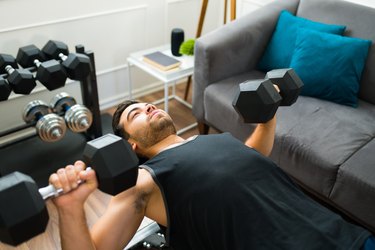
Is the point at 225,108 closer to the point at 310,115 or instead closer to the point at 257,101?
the point at 310,115

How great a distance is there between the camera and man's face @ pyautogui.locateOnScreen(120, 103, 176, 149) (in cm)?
142

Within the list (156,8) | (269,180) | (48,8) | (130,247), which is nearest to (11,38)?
(48,8)

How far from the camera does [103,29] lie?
2.65m

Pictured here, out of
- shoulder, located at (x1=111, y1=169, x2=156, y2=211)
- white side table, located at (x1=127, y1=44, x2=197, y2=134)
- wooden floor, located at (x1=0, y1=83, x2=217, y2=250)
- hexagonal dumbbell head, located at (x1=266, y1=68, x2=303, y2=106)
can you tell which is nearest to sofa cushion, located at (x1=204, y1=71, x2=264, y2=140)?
white side table, located at (x1=127, y1=44, x2=197, y2=134)

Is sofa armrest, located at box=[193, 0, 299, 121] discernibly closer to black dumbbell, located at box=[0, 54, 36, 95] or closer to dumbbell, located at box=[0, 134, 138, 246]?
black dumbbell, located at box=[0, 54, 36, 95]

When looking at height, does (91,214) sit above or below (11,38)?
below

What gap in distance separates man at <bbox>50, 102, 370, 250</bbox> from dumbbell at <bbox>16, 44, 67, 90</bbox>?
2.93 feet

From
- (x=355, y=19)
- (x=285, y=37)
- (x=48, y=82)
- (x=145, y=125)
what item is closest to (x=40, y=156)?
(x=48, y=82)

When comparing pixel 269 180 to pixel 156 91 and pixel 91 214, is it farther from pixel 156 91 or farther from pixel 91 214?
pixel 156 91

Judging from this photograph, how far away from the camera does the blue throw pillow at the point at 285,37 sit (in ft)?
7.42

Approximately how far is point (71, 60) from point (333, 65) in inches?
55.2

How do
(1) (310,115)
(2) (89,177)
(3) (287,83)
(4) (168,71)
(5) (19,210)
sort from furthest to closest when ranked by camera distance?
(4) (168,71) → (1) (310,115) → (3) (287,83) → (2) (89,177) → (5) (19,210)

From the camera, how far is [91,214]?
2010mm

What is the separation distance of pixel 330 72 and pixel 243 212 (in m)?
1.26
